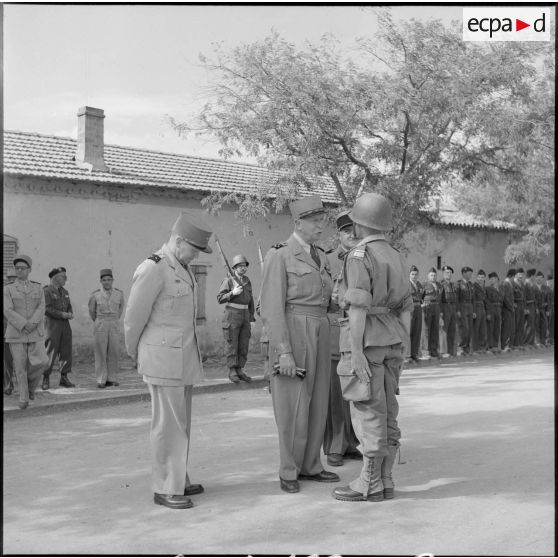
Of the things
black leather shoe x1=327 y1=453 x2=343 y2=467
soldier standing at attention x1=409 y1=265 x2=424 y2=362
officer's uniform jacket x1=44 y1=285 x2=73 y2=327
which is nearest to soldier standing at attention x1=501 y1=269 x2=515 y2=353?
soldier standing at attention x1=409 y1=265 x2=424 y2=362

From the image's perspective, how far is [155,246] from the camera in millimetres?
18078

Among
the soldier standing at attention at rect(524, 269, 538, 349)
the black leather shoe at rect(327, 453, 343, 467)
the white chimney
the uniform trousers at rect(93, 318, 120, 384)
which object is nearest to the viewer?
the black leather shoe at rect(327, 453, 343, 467)

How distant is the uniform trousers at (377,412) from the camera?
540cm

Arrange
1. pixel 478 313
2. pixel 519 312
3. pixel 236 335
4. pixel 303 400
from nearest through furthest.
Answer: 1. pixel 303 400
2. pixel 236 335
3. pixel 478 313
4. pixel 519 312

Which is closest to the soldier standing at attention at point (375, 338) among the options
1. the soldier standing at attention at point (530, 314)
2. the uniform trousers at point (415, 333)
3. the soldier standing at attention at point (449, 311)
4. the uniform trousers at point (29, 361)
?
the uniform trousers at point (29, 361)

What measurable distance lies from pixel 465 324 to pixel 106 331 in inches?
343

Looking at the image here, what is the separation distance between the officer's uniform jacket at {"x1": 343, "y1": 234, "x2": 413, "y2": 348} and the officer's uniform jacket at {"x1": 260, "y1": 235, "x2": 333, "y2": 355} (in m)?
0.45

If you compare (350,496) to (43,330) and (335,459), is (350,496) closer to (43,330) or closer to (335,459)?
(335,459)

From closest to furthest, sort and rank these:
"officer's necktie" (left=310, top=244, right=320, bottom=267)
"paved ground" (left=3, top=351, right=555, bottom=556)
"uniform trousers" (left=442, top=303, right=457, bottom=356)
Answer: "paved ground" (left=3, top=351, right=555, bottom=556) < "officer's necktie" (left=310, top=244, right=320, bottom=267) < "uniform trousers" (left=442, top=303, right=457, bottom=356)

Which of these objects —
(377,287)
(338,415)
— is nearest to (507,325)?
(338,415)

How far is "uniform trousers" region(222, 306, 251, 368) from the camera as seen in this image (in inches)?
502

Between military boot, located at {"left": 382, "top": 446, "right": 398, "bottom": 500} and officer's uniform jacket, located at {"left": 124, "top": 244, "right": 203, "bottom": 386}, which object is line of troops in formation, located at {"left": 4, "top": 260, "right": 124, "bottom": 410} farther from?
military boot, located at {"left": 382, "top": 446, "right": 398, "bottom": 500}

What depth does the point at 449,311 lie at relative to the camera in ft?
55.8

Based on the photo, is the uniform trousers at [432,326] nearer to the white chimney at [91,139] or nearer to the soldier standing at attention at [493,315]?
the soldier standing at attention at [493,315]
